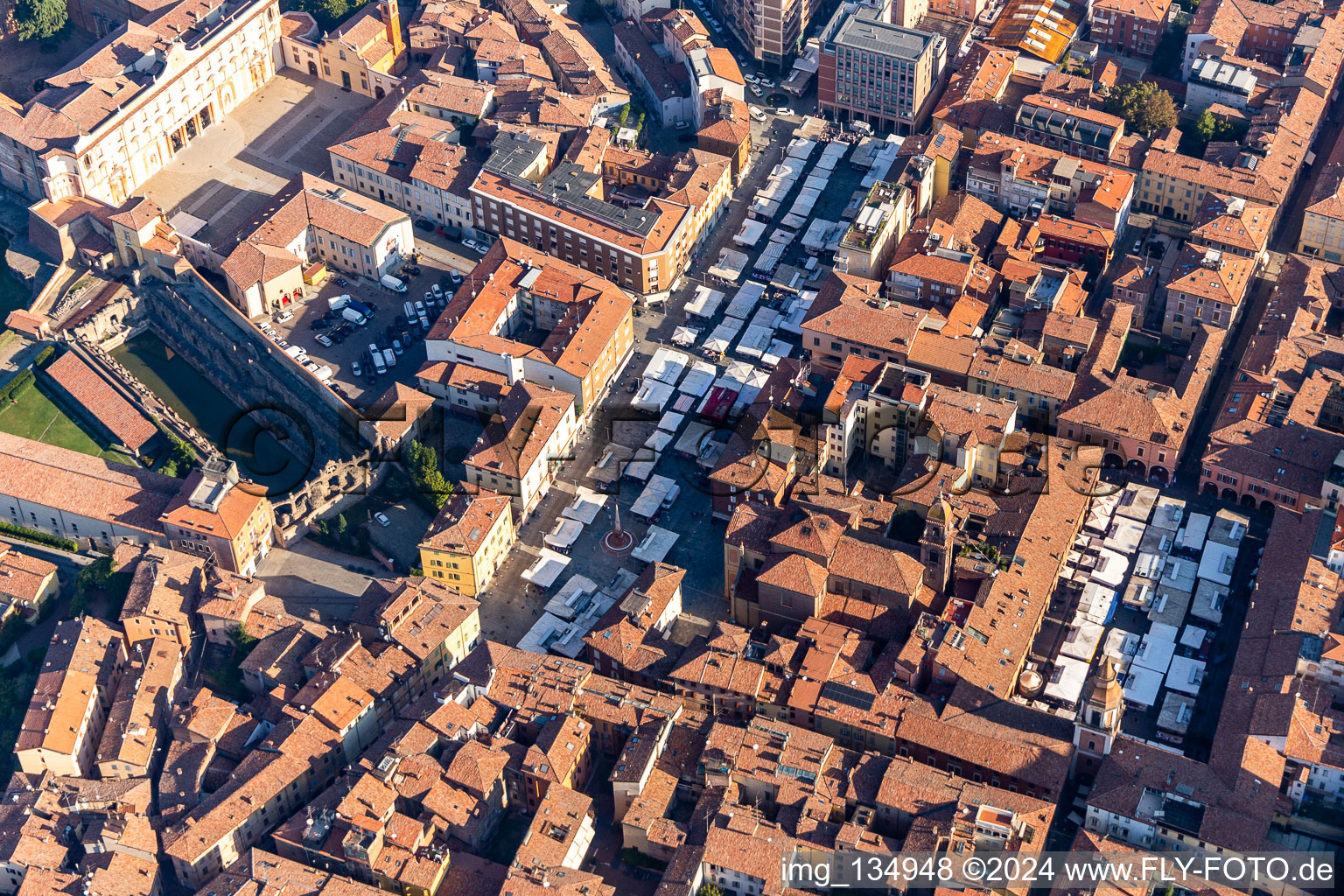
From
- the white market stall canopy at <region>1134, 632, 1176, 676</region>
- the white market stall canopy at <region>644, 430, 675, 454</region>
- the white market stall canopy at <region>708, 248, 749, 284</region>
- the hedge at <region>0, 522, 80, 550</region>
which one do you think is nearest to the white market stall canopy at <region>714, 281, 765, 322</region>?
the white market stall canopy at <region>708, 248, 749, 284</region>

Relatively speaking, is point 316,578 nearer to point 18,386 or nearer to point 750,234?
point 18,386

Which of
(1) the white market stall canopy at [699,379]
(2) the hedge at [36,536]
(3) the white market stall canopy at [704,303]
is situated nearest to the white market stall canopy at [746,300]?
(3) the white market stall canopy at [704,303]

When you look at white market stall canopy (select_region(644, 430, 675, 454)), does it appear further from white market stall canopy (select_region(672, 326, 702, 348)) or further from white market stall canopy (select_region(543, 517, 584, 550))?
white market stall canopy (select_region(672, 326, 702, 348))

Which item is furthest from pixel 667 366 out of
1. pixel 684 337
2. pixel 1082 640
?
pixel 1082 640

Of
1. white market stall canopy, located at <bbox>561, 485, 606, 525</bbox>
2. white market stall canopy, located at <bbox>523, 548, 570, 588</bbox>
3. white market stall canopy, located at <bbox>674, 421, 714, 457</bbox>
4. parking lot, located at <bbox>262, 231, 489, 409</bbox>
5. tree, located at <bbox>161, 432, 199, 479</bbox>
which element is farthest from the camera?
parking lot, located at <bbox>262, 231, 489, 409</bbox>

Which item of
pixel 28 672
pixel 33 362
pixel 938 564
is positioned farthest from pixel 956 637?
pixel 33 362

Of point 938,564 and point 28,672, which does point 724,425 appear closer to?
point 938,564
